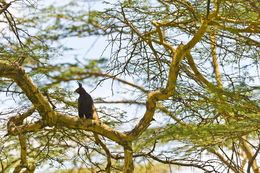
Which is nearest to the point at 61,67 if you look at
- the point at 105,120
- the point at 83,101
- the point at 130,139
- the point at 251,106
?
the point at 130,139

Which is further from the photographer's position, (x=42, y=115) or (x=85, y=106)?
(x=85, y=106)

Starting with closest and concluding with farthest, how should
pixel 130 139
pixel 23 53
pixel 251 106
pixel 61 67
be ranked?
pixel 61 67 < pixel 251 106 < pixel 130 139 < pixel 23 53

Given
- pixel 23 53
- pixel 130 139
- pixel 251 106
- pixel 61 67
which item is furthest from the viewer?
pixel 23 53

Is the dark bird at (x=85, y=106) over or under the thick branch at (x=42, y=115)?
over

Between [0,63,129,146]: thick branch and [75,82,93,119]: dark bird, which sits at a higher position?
[75,82,93,119]: dark bird

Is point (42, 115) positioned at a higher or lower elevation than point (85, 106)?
lower

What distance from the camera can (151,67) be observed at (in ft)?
11.9

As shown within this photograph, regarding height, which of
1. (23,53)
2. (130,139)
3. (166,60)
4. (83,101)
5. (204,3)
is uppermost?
(204,3)

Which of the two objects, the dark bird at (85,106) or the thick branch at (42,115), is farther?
the dark bird at (85,106)

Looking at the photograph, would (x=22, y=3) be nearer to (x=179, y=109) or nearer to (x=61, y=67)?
(x=179, y=109)

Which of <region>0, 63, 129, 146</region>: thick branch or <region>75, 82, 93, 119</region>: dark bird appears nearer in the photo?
<region>0, 63, 129, 146</region>: thick branch

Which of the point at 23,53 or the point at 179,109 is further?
the point at 179,109

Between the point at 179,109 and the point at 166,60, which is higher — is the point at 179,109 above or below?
below

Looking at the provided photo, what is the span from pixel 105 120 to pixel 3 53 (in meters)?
1.48
